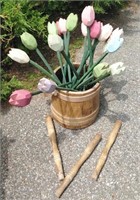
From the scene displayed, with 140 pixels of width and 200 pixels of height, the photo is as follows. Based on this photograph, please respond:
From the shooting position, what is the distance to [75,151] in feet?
6.63

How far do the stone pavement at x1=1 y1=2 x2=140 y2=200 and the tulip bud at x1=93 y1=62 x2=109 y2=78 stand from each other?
429 mm

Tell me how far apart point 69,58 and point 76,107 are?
0.27 meters

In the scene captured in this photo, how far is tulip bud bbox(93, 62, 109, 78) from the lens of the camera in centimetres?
181

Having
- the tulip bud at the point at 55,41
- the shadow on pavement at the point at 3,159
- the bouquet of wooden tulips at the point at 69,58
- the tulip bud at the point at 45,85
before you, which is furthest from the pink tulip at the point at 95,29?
the shadow on pavement at the point at 3,159

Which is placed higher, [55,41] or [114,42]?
[55,41]

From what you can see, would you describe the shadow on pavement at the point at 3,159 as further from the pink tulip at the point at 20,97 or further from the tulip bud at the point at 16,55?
the tulip bud at the point at 16,55

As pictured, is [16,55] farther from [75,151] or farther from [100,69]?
[75,151]

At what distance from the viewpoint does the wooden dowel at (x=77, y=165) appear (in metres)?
1.82

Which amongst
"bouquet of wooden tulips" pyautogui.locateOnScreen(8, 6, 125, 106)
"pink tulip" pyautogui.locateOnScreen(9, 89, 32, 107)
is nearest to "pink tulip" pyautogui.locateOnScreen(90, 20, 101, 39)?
"bouquet of wooden tulips" pyautogui.locateOnScreen(8, 6, 125, 106)

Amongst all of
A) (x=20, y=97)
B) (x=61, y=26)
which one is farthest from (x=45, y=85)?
(x=61, y=26)

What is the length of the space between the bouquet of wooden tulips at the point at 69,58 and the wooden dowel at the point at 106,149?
30 centimetres

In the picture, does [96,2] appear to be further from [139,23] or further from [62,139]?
[62,139]

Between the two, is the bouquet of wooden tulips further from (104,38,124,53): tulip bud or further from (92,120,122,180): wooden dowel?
(92,120,122,180): wooden dowel

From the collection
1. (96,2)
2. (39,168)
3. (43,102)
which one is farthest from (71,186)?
(96,2)
